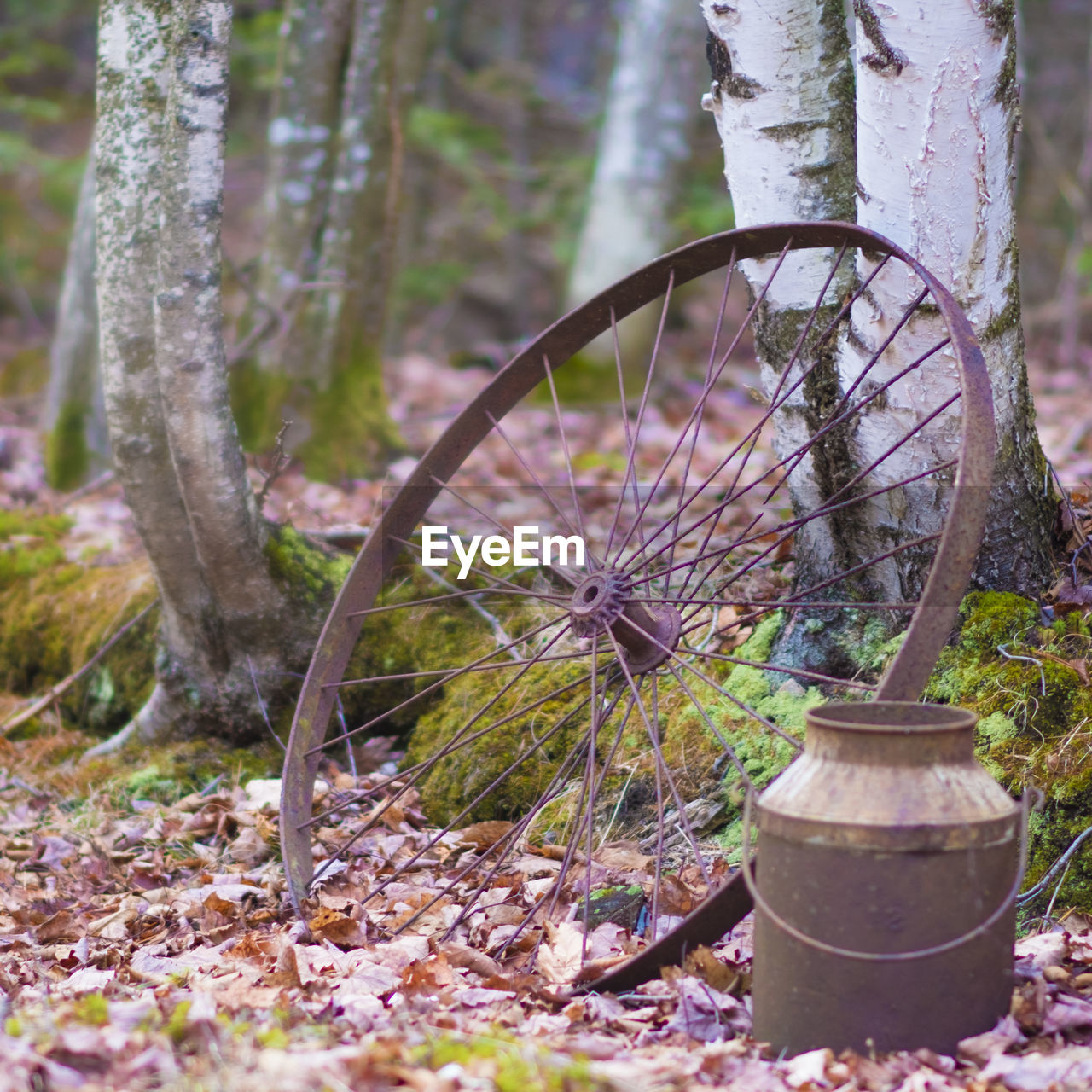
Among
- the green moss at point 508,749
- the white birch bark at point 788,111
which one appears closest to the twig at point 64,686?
the green moss at point 508,749

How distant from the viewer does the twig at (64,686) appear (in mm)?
4742

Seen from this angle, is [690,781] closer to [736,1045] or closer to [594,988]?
[594,988]

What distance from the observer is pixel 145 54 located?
3992mm

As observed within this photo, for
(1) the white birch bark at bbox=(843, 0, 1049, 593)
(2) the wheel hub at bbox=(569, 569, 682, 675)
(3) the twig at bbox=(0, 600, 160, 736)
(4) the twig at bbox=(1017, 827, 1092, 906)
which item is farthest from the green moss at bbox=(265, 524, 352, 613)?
(4) the twig at bbox=(1017, 827, 1092, 906)

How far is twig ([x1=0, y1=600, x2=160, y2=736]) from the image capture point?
4.74 m

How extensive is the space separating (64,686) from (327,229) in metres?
2.91

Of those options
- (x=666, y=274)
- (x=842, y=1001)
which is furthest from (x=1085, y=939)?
(x=666, y=274)

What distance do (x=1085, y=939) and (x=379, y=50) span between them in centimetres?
558

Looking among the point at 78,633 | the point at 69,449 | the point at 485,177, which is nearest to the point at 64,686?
the point at 78,633

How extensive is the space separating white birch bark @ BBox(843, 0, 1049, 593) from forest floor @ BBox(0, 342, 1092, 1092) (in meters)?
1.22

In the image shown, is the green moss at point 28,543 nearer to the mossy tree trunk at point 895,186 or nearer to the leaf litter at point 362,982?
the leaf litter at point 362,982

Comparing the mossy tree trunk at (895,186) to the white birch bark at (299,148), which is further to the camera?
the white birch bark at (299,148)

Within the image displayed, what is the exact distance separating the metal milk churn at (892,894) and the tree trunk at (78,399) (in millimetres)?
5860

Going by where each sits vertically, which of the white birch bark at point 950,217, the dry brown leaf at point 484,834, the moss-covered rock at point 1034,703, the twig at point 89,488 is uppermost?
the white birch bark at point 950,217
